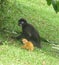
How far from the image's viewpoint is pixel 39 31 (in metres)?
13.1

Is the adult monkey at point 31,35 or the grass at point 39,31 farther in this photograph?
the adult monkey at point 31,35

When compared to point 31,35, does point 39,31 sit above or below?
below

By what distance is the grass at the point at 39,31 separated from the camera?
8.99 meters

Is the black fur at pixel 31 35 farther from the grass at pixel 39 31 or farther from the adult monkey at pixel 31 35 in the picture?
the grass at pixel 39 31

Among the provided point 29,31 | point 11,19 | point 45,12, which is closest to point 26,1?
point 45,12

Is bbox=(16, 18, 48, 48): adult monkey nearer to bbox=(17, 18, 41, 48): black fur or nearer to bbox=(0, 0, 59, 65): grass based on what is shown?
bbox=(17, 18, 41, 48): black fur

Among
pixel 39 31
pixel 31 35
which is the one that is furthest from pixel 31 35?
pixel 39 31

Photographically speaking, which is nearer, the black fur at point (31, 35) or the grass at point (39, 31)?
the grass at point (39, 31)

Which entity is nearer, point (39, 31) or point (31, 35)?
point (31, 35)

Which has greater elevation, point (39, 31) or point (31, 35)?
point (31, 35)

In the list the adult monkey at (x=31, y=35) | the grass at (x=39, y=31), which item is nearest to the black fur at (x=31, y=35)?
the adult monkey at (x=31, y=35)

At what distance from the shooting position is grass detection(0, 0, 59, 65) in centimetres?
899

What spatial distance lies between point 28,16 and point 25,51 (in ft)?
16.6

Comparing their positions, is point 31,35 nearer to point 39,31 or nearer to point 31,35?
point 31,35
